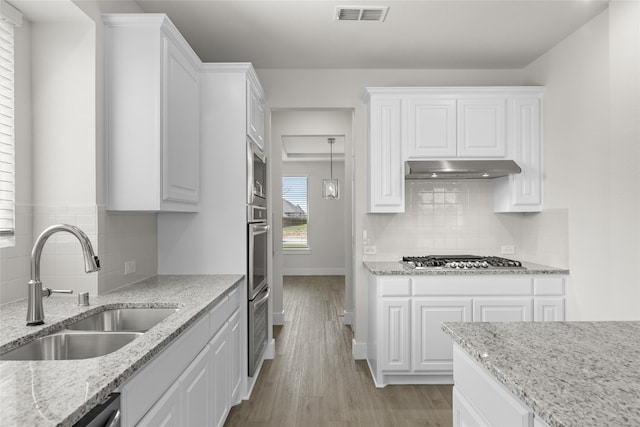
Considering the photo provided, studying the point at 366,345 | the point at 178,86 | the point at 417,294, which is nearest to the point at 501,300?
the point at 417,294

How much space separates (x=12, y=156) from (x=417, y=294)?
107 inches

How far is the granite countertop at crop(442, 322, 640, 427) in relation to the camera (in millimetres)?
842

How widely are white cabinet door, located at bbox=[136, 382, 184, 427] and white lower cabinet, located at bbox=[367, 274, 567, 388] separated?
6.12 ft

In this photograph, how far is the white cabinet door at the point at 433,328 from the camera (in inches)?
124

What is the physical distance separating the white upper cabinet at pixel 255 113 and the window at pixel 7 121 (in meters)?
1.39

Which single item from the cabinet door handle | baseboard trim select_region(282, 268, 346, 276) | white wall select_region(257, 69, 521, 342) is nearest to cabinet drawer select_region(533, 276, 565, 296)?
white wall select_region(257, 69, 521, 342)

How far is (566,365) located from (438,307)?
2111mm

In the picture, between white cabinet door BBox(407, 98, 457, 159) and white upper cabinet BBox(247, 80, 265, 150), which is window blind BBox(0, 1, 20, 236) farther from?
white cabinet door BBox(407, 98, 457, 159)

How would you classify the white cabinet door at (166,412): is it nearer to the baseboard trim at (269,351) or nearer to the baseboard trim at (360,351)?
the baseboard trim at (269,351)

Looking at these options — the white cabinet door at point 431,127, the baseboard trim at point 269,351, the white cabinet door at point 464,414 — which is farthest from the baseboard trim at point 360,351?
the white cabinet door at point 464,414

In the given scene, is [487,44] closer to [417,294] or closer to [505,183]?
[505,183]

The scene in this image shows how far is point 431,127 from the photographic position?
346 cm

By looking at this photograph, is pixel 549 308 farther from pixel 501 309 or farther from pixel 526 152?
pixel 526 152

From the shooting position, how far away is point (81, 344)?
1.63 meters
